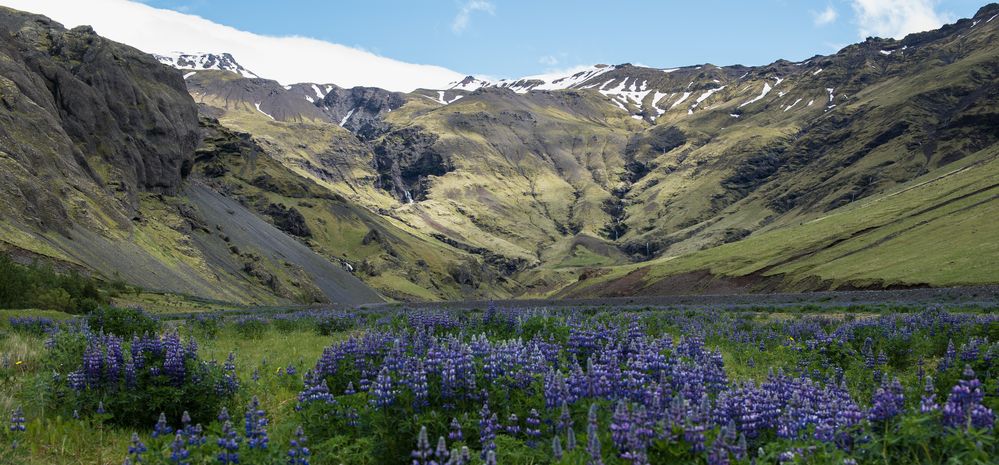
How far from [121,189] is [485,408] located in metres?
94.5

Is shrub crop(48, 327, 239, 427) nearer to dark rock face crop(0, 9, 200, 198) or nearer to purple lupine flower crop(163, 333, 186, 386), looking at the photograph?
purple lupine flower crop(163, 333, 186, 386)

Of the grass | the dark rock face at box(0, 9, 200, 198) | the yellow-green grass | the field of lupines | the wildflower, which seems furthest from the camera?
the dark rock face at box(0, 9, 200, 198)

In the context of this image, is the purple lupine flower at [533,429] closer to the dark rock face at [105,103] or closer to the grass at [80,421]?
the grass at [80,421]

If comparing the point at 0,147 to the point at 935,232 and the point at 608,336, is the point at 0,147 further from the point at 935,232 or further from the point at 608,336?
the point at 935,232

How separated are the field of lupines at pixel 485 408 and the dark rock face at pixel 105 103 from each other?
251 feet

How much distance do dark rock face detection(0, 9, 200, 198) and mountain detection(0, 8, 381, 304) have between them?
0.20 m

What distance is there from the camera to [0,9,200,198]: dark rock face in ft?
271

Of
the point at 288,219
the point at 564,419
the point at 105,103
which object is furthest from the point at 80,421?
the point at 288,219

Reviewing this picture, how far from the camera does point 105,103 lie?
315 ft

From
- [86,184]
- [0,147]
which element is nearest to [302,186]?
[86,184]

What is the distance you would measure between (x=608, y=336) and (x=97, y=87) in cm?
10785

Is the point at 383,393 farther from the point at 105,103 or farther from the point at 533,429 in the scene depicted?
the point at 105,103

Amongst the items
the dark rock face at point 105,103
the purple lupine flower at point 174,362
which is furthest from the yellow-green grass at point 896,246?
the dark rock face at point 105,103

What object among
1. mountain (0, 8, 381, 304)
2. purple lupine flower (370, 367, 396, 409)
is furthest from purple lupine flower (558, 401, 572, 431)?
mountain (0, 8, 381, 304)
